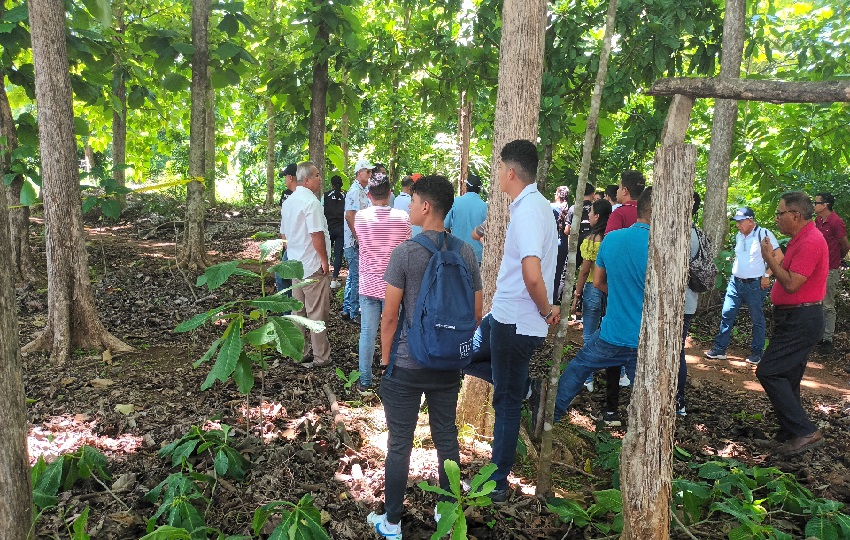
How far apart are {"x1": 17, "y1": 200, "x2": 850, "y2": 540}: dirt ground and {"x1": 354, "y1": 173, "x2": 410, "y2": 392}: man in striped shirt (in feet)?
1.61

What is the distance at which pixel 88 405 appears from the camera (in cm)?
482

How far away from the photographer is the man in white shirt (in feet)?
18.7

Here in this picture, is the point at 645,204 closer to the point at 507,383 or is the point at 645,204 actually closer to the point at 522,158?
the point at 522,158

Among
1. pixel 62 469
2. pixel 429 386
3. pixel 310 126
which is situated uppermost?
pixel 310 126

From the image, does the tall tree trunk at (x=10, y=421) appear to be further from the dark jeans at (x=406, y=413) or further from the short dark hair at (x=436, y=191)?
the short dark hair at (x=436, y=191)

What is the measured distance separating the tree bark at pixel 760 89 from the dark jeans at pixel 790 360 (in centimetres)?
287

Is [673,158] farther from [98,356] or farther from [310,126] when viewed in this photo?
[310,126]

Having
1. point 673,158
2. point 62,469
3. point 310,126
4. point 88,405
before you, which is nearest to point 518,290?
point 673,158

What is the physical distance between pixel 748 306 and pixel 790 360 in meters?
2.98

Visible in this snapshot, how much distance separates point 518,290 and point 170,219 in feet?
42.0

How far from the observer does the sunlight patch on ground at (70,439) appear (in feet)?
13.1

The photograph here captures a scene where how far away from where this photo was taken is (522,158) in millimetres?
3438

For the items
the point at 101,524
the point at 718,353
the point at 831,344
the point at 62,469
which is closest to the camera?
the point at 101,524

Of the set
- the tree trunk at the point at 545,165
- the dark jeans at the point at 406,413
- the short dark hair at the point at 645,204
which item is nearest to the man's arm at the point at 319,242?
the dark jeans at the point at 406,413
